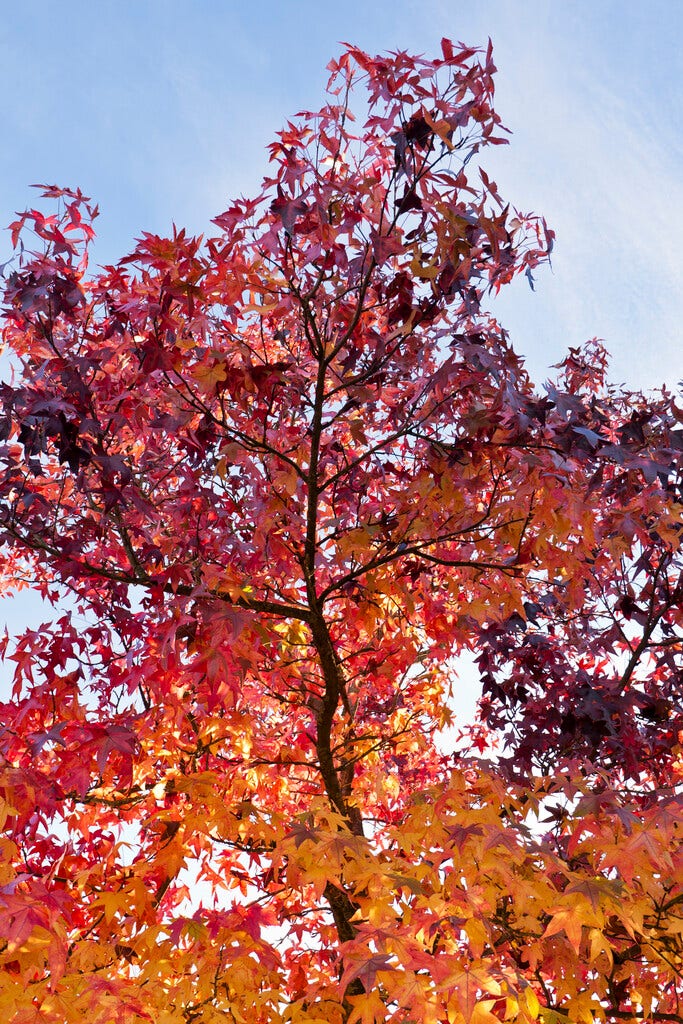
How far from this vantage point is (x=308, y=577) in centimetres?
438

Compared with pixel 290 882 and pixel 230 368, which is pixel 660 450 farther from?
pixel 290 882

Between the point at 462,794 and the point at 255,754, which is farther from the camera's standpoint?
the point at 255,754

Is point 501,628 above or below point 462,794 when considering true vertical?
above

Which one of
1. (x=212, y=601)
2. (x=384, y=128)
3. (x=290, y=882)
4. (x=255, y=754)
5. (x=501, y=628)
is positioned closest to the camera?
(x=384, y=128)

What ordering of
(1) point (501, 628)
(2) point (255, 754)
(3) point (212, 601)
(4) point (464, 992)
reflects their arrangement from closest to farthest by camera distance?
1. (4) point (464, 992)
2. (3) point (212, 601)
3. (2) point (255, 754)
4. (1) point (501, 628)

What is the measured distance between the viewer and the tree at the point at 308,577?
3.41 m

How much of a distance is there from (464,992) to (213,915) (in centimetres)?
159

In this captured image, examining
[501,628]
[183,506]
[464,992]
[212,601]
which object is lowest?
[464,992]

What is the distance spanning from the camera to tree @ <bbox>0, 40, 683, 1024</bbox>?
3412 mm

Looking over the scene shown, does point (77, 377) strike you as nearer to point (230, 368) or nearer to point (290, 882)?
point (230, 368)

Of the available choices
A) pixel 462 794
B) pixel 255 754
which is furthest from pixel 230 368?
pixel 255 754

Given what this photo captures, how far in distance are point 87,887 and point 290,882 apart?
4.56ft

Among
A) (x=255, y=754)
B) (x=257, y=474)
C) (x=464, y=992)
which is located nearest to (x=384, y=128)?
(x=257, y=474)

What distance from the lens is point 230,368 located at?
395 cm
